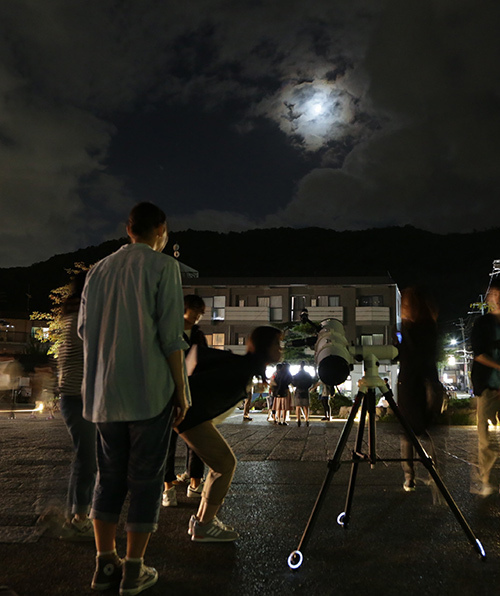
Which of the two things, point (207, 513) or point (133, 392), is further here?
point (207, 513)

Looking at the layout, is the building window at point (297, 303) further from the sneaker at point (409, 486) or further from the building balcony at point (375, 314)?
the sneaker at point (409, 486)

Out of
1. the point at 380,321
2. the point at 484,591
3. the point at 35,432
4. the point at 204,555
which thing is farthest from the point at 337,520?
the point at 380,321

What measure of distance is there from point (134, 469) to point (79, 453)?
3.76 ft

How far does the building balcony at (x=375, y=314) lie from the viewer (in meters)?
39.5

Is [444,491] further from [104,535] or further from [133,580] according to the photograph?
[104,535]

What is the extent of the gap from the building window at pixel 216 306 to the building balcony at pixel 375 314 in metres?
11.7

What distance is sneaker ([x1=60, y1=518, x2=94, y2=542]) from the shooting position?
3.17 meters

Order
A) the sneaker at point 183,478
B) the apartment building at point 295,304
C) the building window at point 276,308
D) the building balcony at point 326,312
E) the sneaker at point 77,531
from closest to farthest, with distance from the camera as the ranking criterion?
the sneaker at point 77,531 < the sneaker at point 183,478 < the apartment building at point 295,304 < the building balcony at point 326,312 < the building window at point 276,308

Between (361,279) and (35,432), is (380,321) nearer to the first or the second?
(361,279)

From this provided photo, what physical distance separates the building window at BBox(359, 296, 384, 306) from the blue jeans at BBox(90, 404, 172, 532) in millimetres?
39606

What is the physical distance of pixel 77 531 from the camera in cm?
321

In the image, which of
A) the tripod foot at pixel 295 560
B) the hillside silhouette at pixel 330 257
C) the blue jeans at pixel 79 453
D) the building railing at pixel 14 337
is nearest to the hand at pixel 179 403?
the tripod foot at pixel 295 560

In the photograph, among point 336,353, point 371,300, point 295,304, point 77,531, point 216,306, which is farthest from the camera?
point 216,306

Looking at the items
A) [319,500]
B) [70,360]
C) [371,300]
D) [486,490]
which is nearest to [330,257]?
[371,300]
